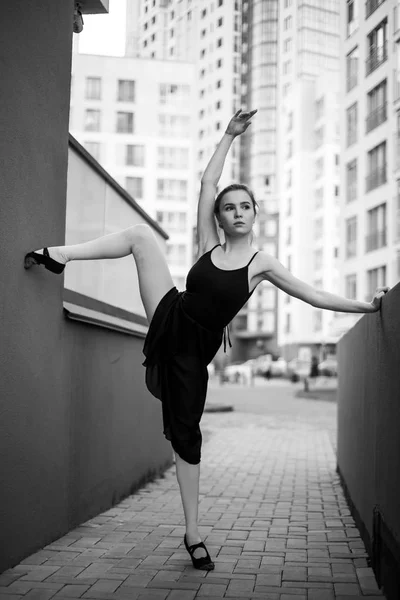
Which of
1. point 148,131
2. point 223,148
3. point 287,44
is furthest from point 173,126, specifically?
point 223,148

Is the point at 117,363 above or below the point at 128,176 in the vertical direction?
below

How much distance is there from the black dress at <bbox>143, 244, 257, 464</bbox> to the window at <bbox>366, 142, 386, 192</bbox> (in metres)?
31.1

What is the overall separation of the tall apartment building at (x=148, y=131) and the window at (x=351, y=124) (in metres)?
20.4

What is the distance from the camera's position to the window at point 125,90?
56094 millimetres

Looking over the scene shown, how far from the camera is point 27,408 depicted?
3.96 meters

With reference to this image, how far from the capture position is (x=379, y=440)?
3.81m

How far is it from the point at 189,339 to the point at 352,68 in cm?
3509

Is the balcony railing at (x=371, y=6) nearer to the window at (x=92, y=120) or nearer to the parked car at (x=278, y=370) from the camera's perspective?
the window at (x=92, y=120)

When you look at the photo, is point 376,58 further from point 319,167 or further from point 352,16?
point 319,167

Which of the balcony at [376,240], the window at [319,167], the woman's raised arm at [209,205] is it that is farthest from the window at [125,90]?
the woman's raised arm at [209,205]

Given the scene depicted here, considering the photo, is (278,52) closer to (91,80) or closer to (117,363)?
(91,80)

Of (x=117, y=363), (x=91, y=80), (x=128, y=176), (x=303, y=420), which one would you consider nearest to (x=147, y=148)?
(x=128, y=176)

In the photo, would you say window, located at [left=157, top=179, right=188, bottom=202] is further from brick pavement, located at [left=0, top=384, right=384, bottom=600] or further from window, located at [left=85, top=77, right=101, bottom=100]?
brick pavement, located at [left=0, top=384, right=384, bottom=600]

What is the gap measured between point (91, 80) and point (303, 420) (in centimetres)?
4372
